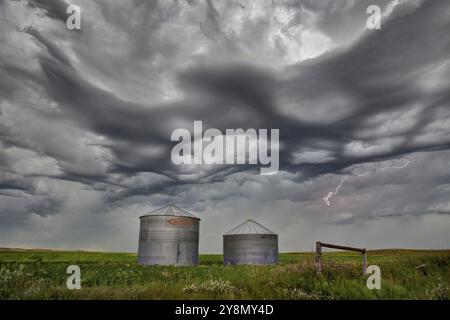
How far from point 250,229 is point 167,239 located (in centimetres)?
1035

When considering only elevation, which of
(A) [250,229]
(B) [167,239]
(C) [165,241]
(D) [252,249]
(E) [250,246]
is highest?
(A) [250,229]

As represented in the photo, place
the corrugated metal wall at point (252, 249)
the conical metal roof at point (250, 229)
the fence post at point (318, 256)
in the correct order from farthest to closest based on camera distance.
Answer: the conical metal roof at point (250, 229) → the corrugated metal wall at point (252, 249) → the fence post at point (318, 256)

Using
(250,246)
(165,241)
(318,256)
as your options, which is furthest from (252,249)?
(318,256)

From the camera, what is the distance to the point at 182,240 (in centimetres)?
3381

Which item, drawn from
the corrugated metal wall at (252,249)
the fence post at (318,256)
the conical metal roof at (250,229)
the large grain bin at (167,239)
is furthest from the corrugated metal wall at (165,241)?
the fence post at (318,256)

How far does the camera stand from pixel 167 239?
33.2m

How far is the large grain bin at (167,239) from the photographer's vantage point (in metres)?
32.9

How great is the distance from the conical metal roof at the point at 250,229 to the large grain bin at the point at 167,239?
623 cm

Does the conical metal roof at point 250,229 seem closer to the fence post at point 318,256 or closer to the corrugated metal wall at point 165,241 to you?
the corrugated metal wall at point 165,241

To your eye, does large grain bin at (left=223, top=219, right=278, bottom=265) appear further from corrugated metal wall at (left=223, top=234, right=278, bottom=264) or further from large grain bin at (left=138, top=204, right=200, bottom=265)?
large grain bin at (left=138, top=204, right=200, bottom=265)

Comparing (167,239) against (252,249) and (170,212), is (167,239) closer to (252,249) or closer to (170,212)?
(170,212)
